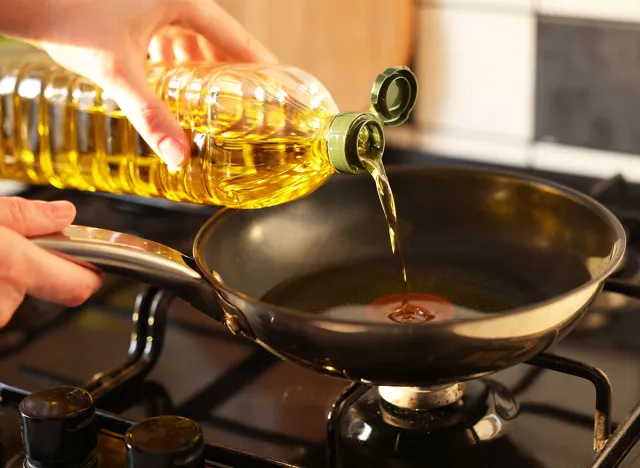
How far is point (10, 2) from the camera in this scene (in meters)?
0.73

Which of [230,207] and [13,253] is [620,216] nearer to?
[230,207]

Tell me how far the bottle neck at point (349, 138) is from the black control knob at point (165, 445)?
21 cm

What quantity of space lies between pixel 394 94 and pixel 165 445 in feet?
1.06

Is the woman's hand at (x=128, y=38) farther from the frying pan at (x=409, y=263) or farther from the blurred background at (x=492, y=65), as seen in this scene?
the blurred background at (x=492, y=65)

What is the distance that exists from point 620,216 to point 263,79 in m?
0.40

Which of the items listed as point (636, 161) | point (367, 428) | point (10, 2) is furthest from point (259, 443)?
point (636, 161)

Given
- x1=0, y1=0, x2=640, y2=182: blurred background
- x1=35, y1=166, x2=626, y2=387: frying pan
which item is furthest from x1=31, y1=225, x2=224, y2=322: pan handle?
x1=0, y1=0, x2=640, y2=182: blurred background

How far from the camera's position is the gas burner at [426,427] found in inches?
23.6

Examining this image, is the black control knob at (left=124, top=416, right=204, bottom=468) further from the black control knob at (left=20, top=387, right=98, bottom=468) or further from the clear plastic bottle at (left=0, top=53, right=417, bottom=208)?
the clear plastic bottle at (left=0, top=53, right=417, bottom=208)

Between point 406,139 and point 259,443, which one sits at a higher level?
point 406,139

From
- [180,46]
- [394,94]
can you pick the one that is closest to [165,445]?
[394,94]

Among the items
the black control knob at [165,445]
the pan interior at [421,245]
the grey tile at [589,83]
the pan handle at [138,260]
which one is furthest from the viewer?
the grey tile at [589,83]

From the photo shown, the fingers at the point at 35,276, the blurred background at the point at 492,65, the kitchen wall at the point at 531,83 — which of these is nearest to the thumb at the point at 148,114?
the fingers at the point at 35,276

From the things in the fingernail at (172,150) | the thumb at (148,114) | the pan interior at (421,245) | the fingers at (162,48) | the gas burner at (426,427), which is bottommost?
the gas burner at (426,427)
